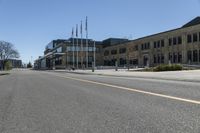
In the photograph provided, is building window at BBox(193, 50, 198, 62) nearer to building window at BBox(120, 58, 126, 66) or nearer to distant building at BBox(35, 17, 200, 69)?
distant building at BBox(35, 17, 200, 69)

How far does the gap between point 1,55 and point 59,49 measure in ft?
76.3

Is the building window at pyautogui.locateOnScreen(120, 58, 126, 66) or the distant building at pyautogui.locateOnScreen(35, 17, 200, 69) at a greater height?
the distant building at pyautogui.locateOnScreen(35, 17, 200, 69)

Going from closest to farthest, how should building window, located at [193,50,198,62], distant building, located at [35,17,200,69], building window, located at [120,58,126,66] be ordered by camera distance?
building window, located at [193,50,198,62], distant building, located at [35,17,200,69], building window, located at [120,58,126,66]

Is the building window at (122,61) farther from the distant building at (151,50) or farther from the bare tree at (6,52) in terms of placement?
the bare tree at (6,52)

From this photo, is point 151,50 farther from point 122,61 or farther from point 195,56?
point 122,61

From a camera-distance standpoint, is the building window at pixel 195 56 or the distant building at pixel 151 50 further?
the distant building at pixel 151 50

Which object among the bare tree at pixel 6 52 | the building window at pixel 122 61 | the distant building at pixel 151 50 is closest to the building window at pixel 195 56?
the distant building at pixel 151 50

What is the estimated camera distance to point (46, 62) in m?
182

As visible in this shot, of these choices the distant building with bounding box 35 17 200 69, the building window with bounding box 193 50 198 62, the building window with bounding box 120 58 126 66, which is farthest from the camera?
the building window with bounding box 120 58 126 66

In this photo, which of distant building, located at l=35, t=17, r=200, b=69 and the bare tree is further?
the bare tree

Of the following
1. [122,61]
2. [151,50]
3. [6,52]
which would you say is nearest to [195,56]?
[151,50]

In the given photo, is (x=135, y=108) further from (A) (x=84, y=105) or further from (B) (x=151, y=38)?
(B) (x=151, y=38)

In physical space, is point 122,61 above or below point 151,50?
below

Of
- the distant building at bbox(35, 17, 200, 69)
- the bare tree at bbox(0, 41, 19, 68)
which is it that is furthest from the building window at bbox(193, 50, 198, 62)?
the bare tree at bbox(0, 41, 19, 68)
